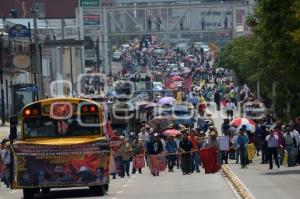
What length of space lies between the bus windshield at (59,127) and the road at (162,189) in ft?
5.59

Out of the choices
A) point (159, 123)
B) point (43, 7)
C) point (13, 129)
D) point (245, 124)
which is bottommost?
point (159, 123)

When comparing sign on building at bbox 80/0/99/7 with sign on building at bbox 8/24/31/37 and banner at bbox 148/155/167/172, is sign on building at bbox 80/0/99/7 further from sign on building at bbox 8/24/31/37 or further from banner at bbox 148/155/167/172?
banner at bbox 148/155/167/172

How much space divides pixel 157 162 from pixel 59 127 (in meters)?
12.3

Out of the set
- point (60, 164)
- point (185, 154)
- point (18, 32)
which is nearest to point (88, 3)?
point (18, 32)

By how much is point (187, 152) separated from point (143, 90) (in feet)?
139

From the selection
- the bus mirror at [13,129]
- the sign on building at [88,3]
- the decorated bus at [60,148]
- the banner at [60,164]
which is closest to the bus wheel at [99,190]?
the decorated bus at [60,148]

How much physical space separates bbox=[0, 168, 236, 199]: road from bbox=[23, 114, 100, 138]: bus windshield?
1704 millimetres

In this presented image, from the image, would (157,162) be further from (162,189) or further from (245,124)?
(162,189)

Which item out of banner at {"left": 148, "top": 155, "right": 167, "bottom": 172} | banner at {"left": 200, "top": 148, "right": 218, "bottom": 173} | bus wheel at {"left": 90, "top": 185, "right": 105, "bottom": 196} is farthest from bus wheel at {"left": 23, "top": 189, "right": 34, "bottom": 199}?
banner at {"left": 200, "top": 148, "right": 218, "bottom": 173}

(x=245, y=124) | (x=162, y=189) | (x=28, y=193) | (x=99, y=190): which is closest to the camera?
(x=28, y=193)

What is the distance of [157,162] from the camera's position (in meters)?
39.6

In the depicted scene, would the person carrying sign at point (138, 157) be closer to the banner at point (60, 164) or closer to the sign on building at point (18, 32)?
the banner at point (60, 164)

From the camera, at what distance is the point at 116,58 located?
158 metres

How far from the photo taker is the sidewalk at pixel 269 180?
25.9 metres
